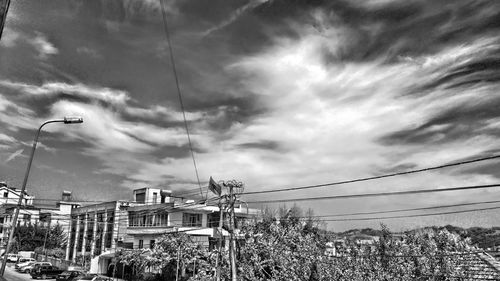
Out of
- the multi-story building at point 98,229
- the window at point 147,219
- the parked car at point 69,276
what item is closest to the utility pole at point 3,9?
the parked car at point 69,276

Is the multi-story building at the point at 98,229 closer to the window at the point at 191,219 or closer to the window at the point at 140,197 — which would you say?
Result: the window at the point at 140,197

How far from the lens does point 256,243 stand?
34.0 meters

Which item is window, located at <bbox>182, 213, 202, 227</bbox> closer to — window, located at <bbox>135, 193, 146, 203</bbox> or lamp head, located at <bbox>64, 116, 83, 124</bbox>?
window, located at <bbox>135, 193, 146, 203</bbox>

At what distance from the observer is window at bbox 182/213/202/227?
55.3 metres

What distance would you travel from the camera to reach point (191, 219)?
55.8 metres

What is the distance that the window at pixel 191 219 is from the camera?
181 ft

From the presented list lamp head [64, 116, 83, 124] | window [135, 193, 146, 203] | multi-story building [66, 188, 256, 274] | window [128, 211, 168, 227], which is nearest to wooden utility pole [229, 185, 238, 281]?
lamp head [64, 116, 83, 124]

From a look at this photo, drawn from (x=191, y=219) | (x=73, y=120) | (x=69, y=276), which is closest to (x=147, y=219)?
(x=191, y=219)

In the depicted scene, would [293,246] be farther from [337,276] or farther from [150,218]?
[150,218]

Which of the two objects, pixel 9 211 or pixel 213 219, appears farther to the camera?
pixel 9 211

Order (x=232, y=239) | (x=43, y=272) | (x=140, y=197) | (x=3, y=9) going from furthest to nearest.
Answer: (x=140, y=197)
(x=43, y=272)
(x=232, y=239)
(x=3, y=9)

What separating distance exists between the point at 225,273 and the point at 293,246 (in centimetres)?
895

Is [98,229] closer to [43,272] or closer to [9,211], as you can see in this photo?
[43,272]

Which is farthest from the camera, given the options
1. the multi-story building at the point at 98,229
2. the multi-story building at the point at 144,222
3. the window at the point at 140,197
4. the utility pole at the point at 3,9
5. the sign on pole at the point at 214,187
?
the window at the point at 140,197
